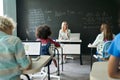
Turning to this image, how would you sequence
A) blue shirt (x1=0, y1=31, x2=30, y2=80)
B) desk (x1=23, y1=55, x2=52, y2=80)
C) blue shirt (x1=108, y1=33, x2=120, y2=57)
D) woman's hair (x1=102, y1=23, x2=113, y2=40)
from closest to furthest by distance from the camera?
blue shirt (x1=108, y1=33, x2=120, y2=57), blue shirt (x1=0, y1=31, x2=30, y2=80), desk (x1=23, y1=55, x2=52, y2=80), woman's hair (x1=102, y1=23, x2=113, y2=40)

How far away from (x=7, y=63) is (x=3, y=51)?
125mm

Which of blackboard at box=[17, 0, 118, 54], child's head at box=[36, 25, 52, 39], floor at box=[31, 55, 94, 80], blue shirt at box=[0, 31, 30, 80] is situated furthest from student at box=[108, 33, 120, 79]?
blackboard at box=[17, 0, 118, 54]

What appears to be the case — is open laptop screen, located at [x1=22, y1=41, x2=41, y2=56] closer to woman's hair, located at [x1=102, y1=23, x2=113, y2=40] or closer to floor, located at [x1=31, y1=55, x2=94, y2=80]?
floor, located at [x1=31, y1=55, x2=94, y2=80]

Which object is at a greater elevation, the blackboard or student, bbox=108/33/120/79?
the blackboard

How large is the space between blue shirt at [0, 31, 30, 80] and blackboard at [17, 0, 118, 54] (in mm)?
5590

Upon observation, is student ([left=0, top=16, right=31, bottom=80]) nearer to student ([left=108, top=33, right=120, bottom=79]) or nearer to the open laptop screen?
student ([left=108, top=33, right=120, bottom=79])

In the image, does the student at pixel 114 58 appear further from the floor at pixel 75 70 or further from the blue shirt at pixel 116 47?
the floor at pixel 75 70

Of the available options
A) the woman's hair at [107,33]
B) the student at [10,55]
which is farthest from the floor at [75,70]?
the student at [10,55]

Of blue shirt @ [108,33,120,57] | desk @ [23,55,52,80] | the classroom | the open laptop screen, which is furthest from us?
the classroom

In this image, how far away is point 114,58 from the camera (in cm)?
142

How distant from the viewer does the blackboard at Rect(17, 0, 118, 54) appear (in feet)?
25.0

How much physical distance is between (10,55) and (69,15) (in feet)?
18.7

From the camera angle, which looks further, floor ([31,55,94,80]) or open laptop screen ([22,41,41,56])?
floor ([31,55,94,80])

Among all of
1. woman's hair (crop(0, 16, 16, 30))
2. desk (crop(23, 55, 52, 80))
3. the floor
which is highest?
woman's hair (crop(0, 16, 16, 30))
